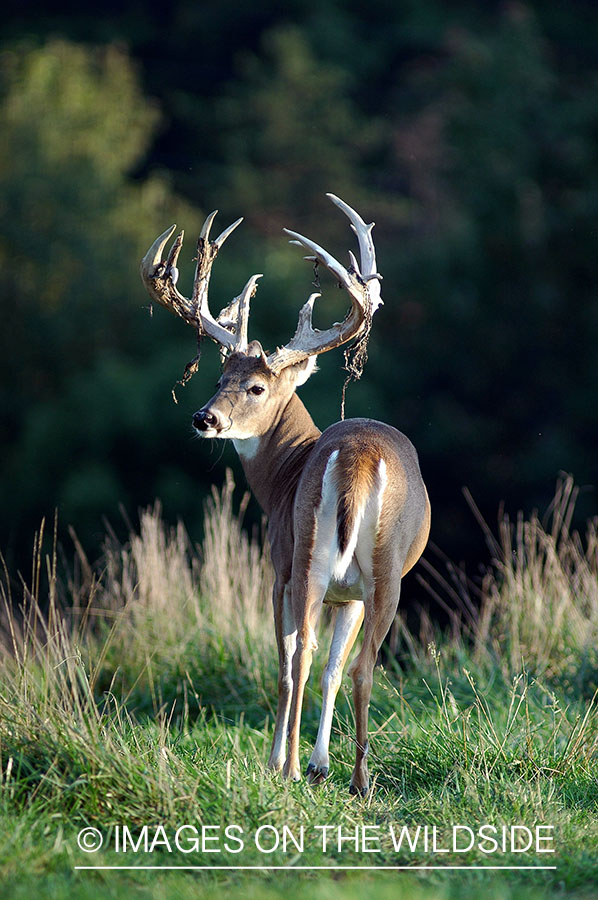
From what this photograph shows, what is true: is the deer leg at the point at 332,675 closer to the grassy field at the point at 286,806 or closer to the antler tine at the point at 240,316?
the grassy field at the point at 286,806

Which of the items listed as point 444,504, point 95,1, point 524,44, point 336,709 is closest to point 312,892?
point 336,709

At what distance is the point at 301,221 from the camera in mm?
31125

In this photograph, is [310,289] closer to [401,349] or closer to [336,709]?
[401,349]

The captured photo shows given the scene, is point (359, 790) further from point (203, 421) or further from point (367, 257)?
point (367, 257)

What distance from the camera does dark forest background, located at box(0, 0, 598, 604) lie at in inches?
874

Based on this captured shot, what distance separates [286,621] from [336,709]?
149 centimetres

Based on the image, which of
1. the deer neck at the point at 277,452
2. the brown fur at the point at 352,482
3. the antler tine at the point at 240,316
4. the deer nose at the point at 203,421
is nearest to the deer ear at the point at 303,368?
the deer neck at the point at 277,452

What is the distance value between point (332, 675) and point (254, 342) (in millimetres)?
1858

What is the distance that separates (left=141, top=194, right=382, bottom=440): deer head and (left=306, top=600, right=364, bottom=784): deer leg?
1.09 m

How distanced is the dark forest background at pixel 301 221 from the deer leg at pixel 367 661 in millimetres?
13895

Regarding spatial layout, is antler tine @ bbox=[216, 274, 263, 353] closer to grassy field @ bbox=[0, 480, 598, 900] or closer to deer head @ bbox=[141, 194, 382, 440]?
deer head @ bbox=[141, 194, 382, 440]

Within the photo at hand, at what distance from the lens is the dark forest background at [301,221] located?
22.2 m

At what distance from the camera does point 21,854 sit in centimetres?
402

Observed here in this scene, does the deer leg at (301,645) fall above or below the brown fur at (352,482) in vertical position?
below
